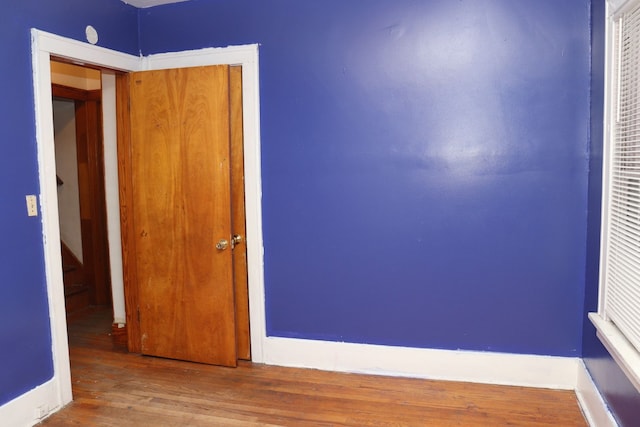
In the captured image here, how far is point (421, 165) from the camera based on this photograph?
280 cm

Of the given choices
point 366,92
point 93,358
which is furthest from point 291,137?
point 93,358

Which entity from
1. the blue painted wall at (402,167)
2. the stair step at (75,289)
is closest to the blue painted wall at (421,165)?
the blue painted wall at (402,167)

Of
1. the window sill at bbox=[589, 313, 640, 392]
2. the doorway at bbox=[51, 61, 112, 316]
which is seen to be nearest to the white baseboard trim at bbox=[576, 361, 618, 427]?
the window sill at bbox=[589, 313, 640, 392]

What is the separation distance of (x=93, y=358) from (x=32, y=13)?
2284mm

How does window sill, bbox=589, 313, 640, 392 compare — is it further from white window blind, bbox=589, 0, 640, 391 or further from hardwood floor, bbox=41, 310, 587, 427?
hardwood floor, bbox=41, 310, 587, 427

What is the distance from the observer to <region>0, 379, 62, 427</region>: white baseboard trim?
2.33m

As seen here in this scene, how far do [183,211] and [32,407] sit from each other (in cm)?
139

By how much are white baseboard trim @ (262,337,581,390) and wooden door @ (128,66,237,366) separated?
0.42 meters

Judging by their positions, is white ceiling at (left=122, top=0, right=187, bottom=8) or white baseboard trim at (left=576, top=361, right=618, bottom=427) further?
white ceiling at (left=122, top=0, right=187, bottom=8)

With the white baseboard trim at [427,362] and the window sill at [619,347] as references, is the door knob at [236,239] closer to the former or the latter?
the white baseboard trim at [427,362]

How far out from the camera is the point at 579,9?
2.52 m

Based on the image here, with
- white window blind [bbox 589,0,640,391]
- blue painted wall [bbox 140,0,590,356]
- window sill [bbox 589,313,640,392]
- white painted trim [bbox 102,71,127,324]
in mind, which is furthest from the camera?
white painted trim [bbox 102,71,127,324]

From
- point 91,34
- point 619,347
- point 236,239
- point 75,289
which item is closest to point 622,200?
point 619,347

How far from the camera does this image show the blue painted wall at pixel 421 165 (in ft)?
8.61
